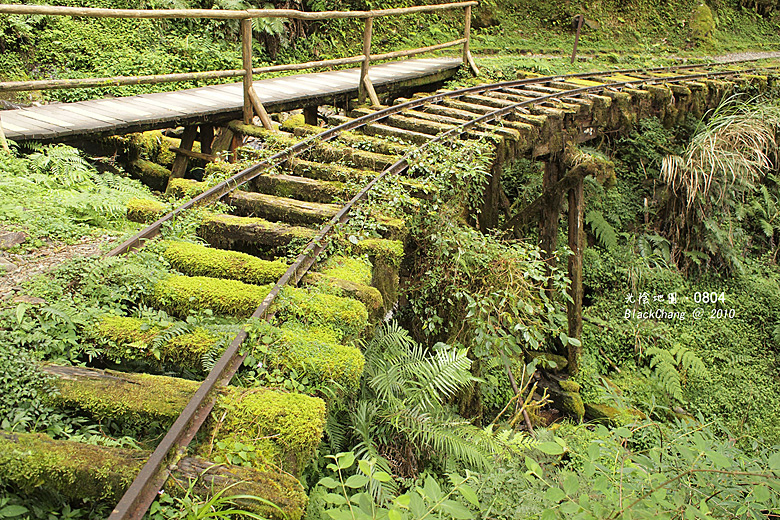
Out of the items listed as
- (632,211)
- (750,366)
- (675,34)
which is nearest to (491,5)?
(675,34)

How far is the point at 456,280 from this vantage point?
4473mm

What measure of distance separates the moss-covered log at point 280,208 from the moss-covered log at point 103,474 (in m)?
2.31

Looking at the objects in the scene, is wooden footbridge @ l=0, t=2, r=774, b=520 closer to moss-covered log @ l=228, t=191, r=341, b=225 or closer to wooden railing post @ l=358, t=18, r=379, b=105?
moss-covered log @ l=228, t=191, r=341, b=225

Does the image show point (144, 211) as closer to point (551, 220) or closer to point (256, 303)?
point (256, 303)

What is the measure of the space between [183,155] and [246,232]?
3.35 meters

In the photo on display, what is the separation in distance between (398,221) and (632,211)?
764 cm

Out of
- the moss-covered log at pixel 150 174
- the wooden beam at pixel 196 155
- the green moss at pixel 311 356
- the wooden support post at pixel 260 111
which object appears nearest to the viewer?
the green moss at pixel 311 356

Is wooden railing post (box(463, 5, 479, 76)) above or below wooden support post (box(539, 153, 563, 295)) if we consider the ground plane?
above

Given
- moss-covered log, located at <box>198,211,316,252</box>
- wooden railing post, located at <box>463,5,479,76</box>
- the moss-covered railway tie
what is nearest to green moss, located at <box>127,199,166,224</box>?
the moss-covered railway tie

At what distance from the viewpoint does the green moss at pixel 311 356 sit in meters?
2.51

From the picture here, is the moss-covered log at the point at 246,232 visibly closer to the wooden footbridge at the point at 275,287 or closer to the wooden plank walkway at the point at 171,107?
the wooden footbridge at the point at 275,287

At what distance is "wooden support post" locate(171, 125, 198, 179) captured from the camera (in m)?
6.54

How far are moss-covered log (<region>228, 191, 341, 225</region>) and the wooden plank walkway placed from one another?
6.91 ft

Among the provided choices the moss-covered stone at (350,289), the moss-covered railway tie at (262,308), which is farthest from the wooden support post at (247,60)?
the moss-covered stone at (350,289)
